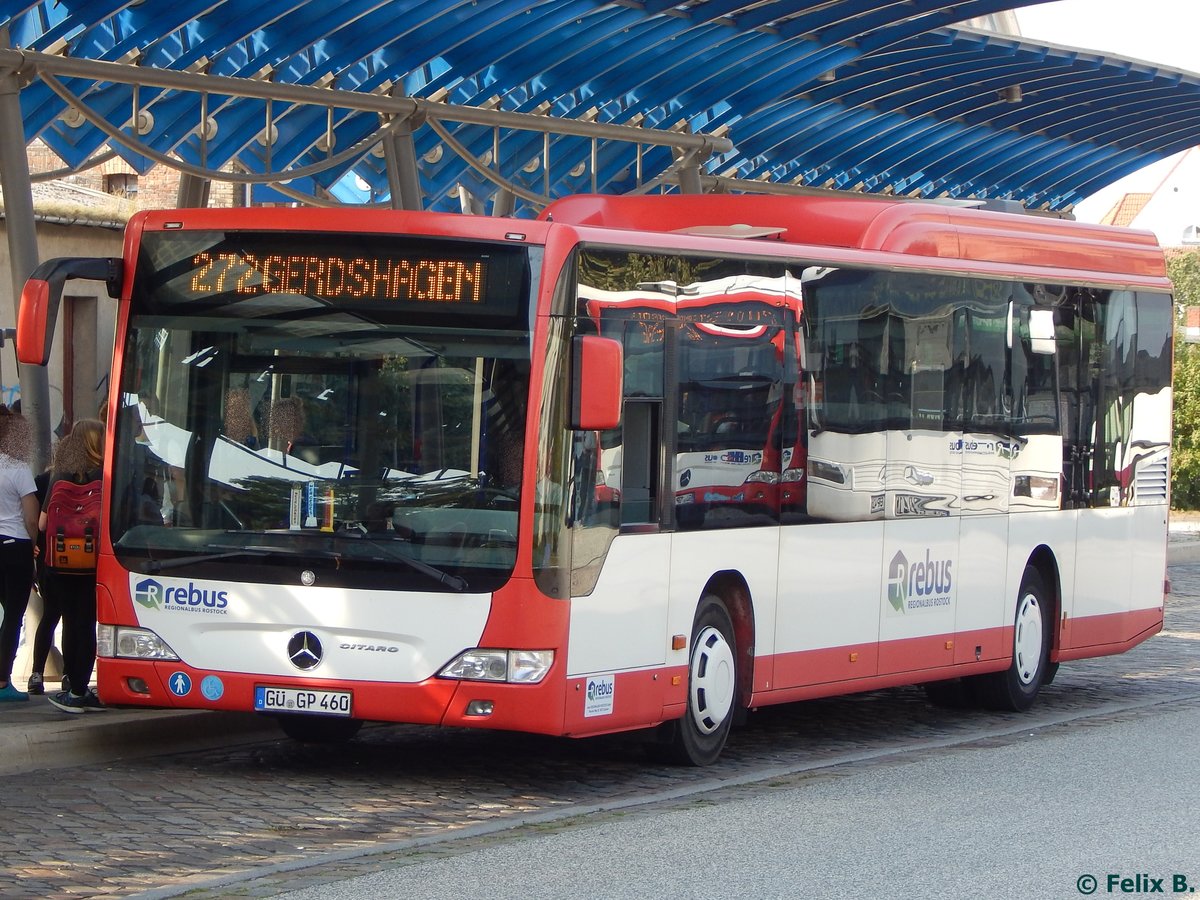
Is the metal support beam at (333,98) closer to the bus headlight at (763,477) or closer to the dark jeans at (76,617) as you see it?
the dark jeans at (76,617)

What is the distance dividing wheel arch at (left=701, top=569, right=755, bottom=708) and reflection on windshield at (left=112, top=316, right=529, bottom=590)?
6.05 feet

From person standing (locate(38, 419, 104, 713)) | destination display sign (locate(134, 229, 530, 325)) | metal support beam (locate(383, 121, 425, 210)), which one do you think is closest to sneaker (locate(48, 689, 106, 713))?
person standing (locate(38, 419, 104, 713))

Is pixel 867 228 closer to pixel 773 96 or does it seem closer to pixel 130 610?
pixel 130 610

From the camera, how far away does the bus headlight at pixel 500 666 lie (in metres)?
9.71

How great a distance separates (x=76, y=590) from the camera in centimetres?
1116

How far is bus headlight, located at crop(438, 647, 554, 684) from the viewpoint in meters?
9.71

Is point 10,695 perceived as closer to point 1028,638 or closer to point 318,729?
point 318,729

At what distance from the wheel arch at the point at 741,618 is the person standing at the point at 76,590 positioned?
3.33 metres

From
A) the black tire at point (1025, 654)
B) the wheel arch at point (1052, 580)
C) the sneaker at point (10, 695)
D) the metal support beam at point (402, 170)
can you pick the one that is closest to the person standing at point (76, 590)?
the sneaker at point (10, 695)

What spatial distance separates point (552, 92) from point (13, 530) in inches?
483

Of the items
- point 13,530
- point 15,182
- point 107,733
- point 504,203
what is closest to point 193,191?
point 15,182

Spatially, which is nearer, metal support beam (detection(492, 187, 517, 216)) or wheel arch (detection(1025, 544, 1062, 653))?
wheel arch (detection(1025, 544, 1062, 653))

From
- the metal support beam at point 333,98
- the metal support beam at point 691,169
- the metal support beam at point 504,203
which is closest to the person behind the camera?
the metal support beam at point 333,98

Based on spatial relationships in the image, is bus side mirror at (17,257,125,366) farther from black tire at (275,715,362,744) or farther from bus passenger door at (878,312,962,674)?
bus passenger door at (878,312,962,674)
